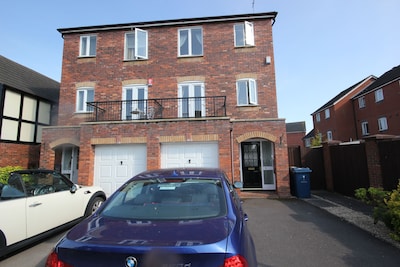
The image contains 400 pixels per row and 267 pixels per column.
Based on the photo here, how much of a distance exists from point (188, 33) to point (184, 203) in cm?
1103

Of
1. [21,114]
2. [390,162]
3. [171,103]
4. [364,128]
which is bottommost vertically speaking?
[390,162]

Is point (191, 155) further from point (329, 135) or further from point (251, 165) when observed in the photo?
point (329, 135)

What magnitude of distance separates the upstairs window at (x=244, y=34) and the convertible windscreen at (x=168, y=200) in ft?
Answer: 32.8

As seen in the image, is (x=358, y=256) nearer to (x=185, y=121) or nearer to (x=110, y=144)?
(x=185, y=121)

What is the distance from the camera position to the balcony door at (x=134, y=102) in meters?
10.9

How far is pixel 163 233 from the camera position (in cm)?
180

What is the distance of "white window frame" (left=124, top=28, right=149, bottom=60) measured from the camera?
450 inches

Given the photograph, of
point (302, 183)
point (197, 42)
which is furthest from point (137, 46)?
point (302, 183)

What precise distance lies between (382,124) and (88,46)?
25.9m

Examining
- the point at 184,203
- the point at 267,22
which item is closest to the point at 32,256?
the point at 184,203

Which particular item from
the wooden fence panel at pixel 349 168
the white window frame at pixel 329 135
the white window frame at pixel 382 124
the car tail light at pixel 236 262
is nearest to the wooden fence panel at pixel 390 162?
the wooden fence panel at pixel 349 168

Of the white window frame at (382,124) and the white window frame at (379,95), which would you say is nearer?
the white window frame at (382,124)

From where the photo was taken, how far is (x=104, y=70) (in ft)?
38.4

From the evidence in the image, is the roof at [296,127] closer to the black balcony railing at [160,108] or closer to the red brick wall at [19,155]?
the black balcony railing at [160,108]
